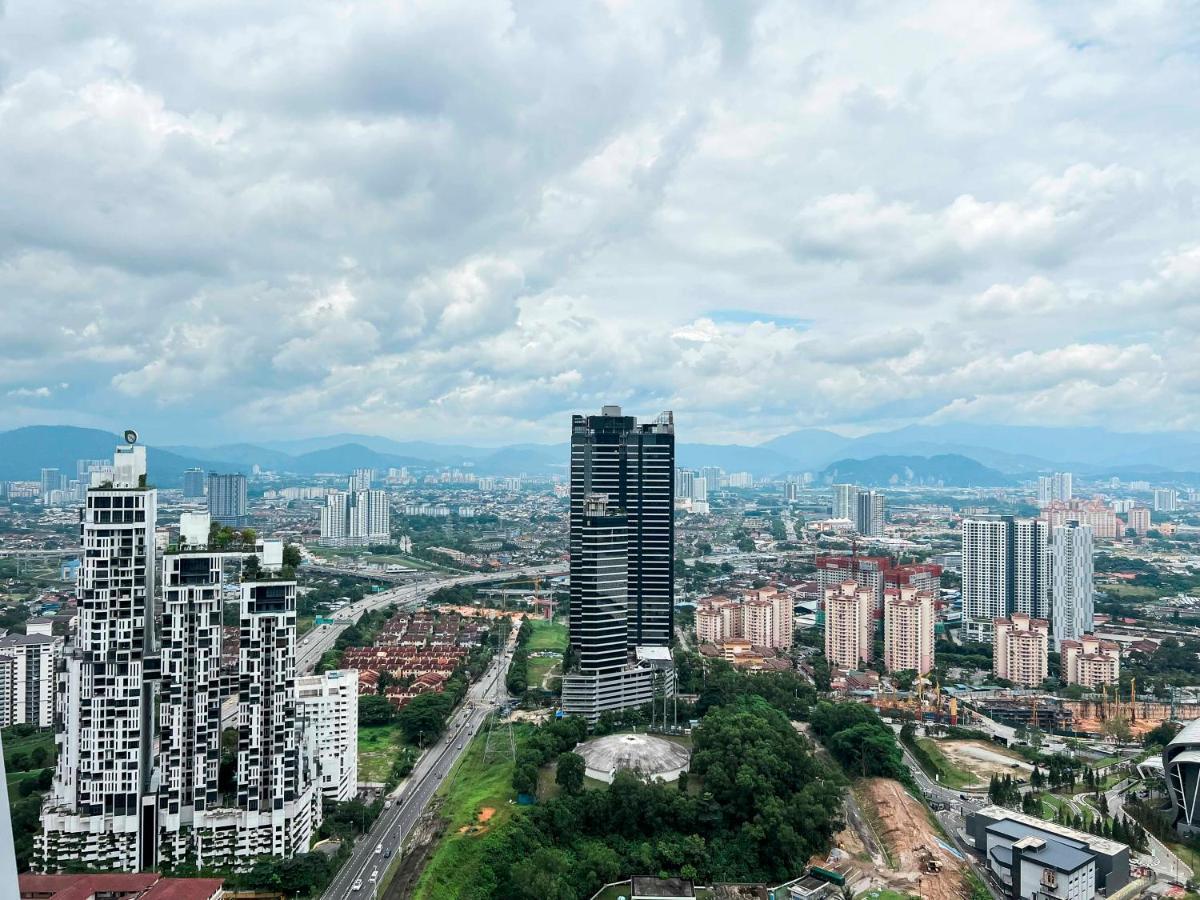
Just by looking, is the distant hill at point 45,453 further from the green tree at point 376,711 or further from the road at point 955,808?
the road at point 955,808

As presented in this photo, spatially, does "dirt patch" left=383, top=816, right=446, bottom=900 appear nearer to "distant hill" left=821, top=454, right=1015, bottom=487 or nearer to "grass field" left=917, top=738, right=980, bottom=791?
"grass field" left=917, top=738, right=980, bottom=791

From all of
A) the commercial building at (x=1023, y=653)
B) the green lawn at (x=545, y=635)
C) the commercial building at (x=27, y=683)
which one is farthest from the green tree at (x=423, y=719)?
the commercial building at (x=1023, y=653)

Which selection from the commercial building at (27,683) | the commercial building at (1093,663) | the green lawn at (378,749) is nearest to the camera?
the green lawn at (378,749)

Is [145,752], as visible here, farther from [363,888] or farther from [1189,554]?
[1189,554]

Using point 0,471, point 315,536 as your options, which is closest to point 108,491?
point 315,536

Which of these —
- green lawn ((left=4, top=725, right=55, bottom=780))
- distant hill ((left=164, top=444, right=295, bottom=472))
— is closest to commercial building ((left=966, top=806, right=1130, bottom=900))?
green lawn ((left=4, top=725, right=55, bottom=780))

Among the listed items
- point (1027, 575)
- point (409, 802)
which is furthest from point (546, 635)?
point (1027, 575)

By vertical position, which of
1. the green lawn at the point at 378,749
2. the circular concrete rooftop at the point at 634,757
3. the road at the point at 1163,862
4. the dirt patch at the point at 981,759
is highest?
the circular concrete rooftop at the point at 634,757
